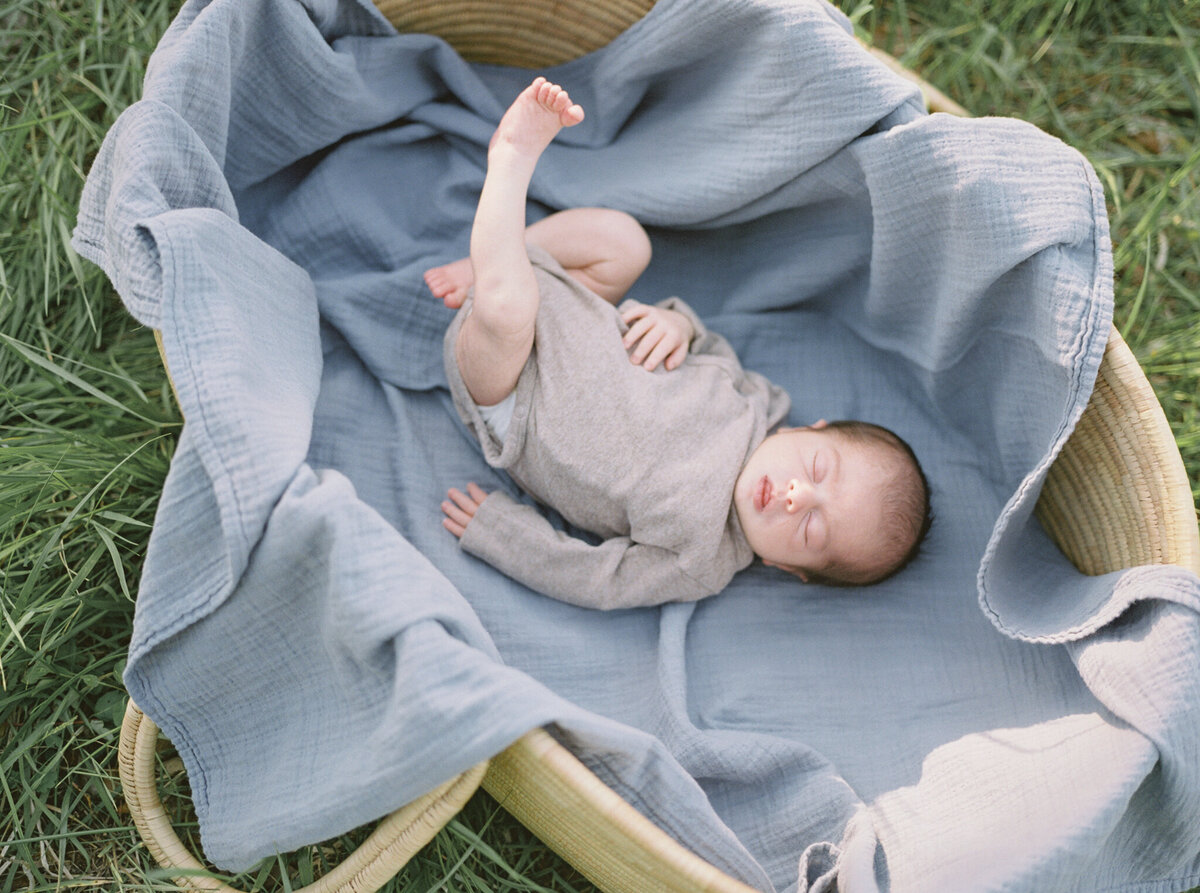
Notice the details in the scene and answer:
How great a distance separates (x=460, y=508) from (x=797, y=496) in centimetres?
56

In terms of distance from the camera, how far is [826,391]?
1917 millimetres

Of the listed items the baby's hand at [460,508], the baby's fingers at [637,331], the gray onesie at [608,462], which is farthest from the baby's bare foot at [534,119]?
the baby's hand at [460,508]

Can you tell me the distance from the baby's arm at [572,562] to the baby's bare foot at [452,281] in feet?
1.15

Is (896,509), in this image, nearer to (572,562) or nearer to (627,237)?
(572,562)

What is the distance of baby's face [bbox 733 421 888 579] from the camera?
155 centimetres

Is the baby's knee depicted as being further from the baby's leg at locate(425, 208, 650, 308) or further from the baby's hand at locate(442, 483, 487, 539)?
the baby's hand at locate(442, 483, 487, 539)

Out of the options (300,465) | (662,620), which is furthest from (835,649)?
(300,465)

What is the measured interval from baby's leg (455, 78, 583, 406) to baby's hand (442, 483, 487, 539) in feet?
0.80

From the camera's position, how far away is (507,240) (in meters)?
1.54

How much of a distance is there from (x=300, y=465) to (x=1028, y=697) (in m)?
1.14

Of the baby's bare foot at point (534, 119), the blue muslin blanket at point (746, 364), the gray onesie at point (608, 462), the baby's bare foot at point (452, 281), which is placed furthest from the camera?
the baby's bare foot at point (452, 281)

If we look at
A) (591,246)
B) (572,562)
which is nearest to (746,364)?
(591,246)

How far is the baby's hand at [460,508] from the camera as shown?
5.51ft

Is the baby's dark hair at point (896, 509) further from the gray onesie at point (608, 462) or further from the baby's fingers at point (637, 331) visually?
the baby's fingers at point (637, 331)
